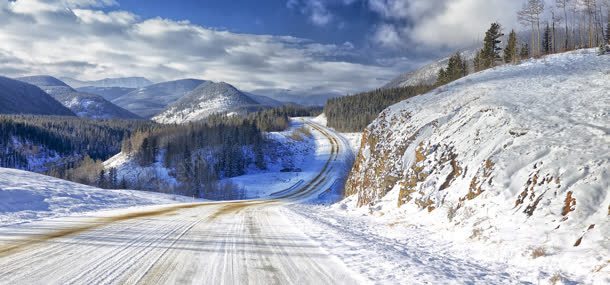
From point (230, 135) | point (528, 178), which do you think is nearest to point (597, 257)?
point (528, 178)

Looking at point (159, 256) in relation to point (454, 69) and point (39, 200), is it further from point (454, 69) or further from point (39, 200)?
point (454, 69)

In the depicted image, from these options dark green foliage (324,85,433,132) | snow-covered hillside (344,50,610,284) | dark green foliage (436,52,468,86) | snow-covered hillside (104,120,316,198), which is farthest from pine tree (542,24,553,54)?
dark green foliage (324,85,433,132)

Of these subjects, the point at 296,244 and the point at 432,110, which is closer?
the point at 296,244

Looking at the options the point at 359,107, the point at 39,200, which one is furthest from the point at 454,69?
the point at 359,107

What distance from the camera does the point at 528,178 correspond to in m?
10.7

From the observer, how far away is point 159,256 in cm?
743

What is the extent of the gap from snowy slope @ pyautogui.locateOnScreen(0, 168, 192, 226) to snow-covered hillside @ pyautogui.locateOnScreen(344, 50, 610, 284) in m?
13.6

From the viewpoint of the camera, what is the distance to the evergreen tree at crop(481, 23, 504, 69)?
51.0m

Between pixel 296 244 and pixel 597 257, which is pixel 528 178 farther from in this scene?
pixel 296 244

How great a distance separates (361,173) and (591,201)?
65.0ft

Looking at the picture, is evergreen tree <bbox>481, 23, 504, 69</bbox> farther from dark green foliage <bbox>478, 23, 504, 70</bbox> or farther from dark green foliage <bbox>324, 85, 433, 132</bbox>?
dark green foliage <bbox>324, 85, 433, 132</bbox>

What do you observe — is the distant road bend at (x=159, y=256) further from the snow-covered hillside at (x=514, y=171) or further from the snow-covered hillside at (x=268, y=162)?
the snow-covered hillside at (x=268, y=162)

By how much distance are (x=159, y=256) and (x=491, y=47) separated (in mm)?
57374

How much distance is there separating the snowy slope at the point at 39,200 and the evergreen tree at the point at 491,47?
4869 centimetres
